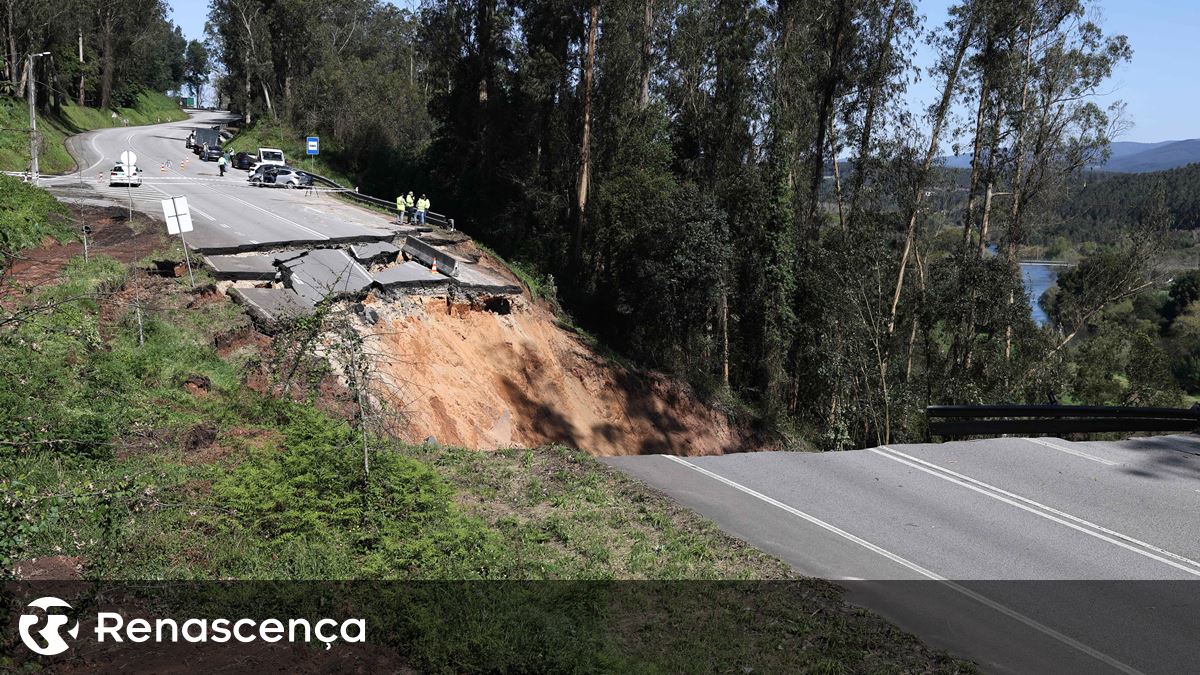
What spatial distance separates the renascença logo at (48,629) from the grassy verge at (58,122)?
5368mm

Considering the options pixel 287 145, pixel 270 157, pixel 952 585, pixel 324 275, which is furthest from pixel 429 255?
pixel 287 145

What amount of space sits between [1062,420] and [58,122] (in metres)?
71.5

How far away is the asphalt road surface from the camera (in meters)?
26.3

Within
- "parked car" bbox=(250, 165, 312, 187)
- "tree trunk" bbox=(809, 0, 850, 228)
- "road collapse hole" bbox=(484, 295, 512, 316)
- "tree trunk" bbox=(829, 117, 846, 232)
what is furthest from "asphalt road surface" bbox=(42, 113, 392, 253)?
"tree trunk" bbox=(829, 117, 846, 232)

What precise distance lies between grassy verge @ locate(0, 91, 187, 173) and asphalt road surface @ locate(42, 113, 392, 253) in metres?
1.59

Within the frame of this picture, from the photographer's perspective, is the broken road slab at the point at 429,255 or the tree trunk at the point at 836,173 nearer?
→ the broken road slab at the point at 429,255

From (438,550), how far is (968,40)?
34075 millimetres

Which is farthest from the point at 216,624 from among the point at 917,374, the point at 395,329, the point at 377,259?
the point at 917,374

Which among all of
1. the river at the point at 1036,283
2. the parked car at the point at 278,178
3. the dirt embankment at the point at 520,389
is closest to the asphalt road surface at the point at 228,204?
the parked car at the point at 278,178

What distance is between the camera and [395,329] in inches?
869

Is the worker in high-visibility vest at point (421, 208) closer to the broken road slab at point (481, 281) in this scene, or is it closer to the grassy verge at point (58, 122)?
the broken road slab at point (481, 281)

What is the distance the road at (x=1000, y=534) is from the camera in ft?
25.0

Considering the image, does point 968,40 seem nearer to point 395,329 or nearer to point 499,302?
point 499,302

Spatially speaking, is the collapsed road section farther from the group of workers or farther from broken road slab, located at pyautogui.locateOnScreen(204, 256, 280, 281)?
the group of workers
